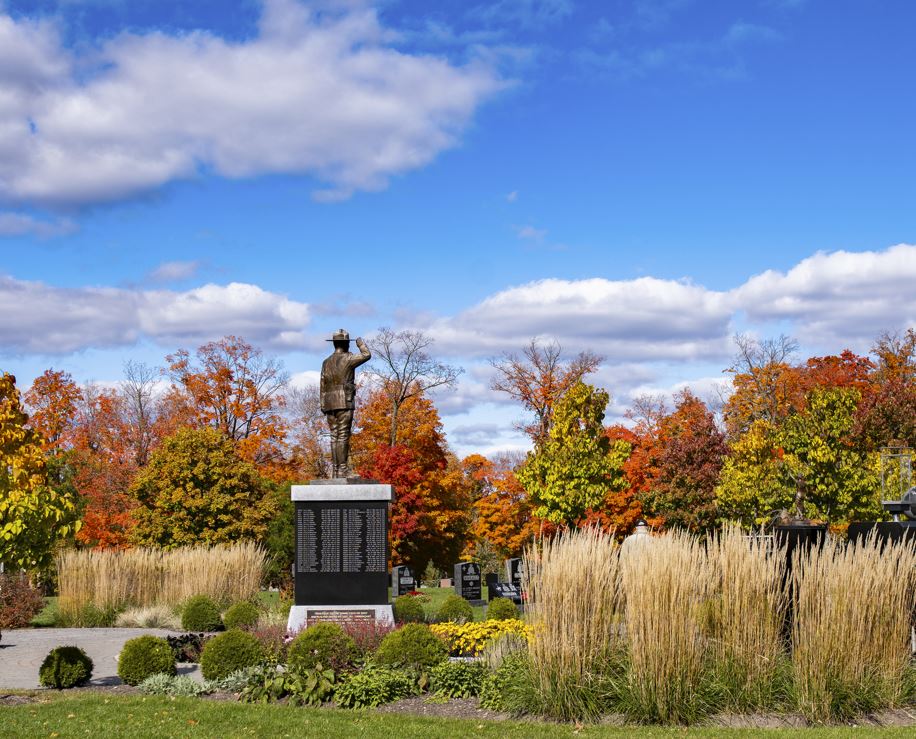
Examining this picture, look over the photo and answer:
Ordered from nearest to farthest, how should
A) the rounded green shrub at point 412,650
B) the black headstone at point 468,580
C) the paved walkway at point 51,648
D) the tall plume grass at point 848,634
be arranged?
1. the tall plume grass at point 848,634
2. the rounded green shrub at point 412,650
3. the paved walkway at point 51,648
4. the black headstone at point 468,580

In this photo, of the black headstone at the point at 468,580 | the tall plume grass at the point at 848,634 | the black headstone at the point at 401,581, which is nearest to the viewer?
the tall plume grass at the point at 848,634

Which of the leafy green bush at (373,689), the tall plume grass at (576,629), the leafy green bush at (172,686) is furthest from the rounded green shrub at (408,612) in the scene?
the tall plume grass at (576,629)

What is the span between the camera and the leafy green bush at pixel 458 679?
10867mm

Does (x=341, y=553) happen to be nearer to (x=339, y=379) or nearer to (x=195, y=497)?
(x=339, y=379)

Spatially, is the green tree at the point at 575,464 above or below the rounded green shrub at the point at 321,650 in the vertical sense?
above

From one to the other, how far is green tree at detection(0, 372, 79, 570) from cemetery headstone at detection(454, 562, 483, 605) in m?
16.1

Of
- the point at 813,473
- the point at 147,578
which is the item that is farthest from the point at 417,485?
the point at 147,578

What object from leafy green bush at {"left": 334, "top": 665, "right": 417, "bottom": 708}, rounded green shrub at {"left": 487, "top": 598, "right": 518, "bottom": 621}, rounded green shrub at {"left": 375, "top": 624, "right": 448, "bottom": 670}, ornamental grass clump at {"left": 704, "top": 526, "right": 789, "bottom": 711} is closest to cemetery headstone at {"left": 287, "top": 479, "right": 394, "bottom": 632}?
rounded green shrub at {"left": 487, "top": 598, "right": 518, "bottom": 621}

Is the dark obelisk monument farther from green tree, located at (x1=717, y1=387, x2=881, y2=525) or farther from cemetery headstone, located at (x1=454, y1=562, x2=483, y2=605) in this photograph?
green tree, located at (x1=717, y1=387, x2=881, y2=525)

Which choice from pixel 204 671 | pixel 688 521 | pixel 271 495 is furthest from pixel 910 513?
pixel 271 495

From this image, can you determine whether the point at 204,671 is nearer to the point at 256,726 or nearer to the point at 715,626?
the point at 256,726

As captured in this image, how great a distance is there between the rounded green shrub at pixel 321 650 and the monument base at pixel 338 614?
3.20 metres

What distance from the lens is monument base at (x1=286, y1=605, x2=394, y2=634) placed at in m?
15.2

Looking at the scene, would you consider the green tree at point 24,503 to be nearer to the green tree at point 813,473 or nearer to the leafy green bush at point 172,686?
the leafy green bush at point 172,686
